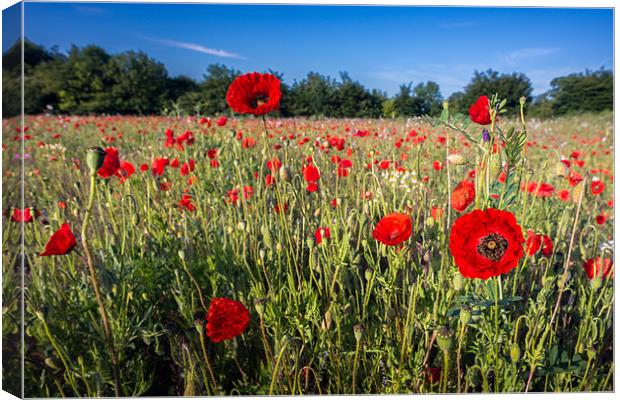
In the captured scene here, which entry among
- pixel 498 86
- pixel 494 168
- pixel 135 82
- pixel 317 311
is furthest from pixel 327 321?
pixel 135 82

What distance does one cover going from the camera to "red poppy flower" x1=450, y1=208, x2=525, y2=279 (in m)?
0.85

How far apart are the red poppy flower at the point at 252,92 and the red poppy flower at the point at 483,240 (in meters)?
0.46

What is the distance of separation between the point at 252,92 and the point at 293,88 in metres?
0.33

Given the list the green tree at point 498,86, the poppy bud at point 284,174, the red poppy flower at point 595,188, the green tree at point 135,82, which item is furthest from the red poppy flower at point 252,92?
the red poppy flower at point 595,188

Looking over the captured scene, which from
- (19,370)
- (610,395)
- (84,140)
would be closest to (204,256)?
(19,370)

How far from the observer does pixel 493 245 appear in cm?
87

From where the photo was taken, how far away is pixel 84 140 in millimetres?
2822

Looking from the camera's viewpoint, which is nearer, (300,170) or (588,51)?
(588,51)

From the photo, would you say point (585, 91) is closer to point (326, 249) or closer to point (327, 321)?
point (326, 249)

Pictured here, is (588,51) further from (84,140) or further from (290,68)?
(84,140)

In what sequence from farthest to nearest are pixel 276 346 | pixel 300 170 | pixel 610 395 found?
pixel 300 170
pixel 610 395
pixel 276 346

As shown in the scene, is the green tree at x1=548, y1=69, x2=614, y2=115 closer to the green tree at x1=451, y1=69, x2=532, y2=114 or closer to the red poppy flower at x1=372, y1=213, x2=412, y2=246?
the green tree at x1=451, y1=69, x2=532, y2=114

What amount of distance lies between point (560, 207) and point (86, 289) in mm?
1745

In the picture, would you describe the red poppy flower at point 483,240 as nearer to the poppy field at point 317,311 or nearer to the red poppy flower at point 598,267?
the poppy field at point 317,311
